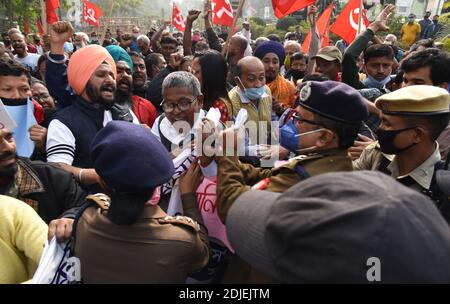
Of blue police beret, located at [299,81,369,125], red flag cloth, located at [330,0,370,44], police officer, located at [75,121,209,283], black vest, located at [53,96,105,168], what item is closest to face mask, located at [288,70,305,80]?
red flag cloth, located at [330,0,370,44]

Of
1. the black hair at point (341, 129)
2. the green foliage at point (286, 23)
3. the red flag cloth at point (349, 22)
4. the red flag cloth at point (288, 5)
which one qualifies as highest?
the red flag cloth at point (288, 5)

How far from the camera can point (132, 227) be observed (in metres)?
1.36

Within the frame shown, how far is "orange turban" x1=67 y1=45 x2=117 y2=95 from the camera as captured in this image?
2.50 meters

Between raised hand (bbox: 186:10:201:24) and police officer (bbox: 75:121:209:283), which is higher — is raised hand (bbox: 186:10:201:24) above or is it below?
above

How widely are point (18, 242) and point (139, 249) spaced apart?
52 centimetres

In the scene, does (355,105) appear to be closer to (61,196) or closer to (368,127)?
(368,127)

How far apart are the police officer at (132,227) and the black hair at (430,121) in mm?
1140

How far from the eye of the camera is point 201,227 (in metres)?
1.62

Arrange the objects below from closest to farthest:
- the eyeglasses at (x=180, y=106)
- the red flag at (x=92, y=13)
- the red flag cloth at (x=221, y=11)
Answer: the eyeglasses at (x=180, y=106), the red flag cloth at (x=221, y=11), the red flag at (x=92, y=13)

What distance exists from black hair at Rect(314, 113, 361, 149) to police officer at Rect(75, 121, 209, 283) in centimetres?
72

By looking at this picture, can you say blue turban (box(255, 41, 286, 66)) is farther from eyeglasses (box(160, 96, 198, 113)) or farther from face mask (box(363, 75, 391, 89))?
eyeglasses (box(160, 96, 198, 113))

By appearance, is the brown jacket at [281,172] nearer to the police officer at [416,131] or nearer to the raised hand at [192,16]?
the police officer at [416,131]

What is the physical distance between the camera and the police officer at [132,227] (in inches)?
52.1

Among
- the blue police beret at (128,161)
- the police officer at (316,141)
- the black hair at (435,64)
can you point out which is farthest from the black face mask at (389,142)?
the blue police beret at (128,161)
